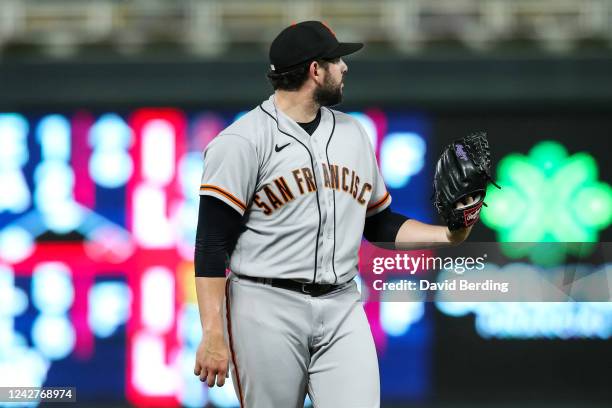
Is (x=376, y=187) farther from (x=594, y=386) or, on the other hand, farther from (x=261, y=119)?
(x=594, y=386)

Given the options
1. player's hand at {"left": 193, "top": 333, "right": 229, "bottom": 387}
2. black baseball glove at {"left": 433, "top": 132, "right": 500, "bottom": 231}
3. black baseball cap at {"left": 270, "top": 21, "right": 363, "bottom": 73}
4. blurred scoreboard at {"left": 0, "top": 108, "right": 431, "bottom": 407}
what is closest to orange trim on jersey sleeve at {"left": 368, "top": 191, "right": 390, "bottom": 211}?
black baseball glove at {"left": 433, "top": 132, "right": 500, "bottom": 231}

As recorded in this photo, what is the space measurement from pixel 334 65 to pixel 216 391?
2.86 meters

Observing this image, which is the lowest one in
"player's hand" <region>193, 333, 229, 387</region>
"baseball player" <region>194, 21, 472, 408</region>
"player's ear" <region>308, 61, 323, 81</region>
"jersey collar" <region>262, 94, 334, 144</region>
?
"player's hand" <region>193, 333, 229, 387</region>

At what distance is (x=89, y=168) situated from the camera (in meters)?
5.43

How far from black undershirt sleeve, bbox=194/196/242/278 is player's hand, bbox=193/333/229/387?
0.17m

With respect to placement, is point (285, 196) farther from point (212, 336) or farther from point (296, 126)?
point (212, 336)

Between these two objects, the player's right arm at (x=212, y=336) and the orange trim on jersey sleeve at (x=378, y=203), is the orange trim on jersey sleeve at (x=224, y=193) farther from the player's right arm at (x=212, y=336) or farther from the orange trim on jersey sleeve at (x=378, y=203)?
the orange trim on jersey sleeve at (x=378, y=203)

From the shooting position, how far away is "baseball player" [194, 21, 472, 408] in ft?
9.03

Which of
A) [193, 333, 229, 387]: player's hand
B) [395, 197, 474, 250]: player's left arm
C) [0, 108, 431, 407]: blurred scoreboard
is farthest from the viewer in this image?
[0, 108, 431, 407]: blurred scoreboard

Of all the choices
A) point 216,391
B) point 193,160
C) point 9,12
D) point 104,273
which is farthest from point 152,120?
point 9,12

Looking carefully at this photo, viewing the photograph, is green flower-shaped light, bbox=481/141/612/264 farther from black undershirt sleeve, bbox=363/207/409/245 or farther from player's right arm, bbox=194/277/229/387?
player's right arm, bbox=194/277/229/387

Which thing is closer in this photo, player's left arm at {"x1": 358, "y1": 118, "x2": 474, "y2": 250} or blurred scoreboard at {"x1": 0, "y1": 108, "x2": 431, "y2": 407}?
player's left arm at {"x1": 358, "y1": 118, "x2": 474, "y2": 250}

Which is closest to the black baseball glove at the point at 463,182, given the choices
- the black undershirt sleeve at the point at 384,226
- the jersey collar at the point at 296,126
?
the black undershirt sleeve at the point at 384,226

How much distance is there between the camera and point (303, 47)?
2.82 meters
